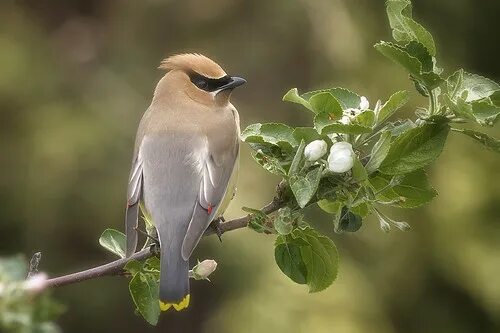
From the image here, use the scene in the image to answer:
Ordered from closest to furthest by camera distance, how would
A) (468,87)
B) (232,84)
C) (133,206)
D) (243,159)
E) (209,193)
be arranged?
(468,87) < (133,206) < (209,193) < (232,84) < (243,159)

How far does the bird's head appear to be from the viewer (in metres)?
3.46

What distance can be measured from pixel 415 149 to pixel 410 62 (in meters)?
0.19

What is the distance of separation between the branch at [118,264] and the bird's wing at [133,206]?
0.04m

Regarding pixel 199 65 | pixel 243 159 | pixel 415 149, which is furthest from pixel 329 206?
pixel 243 159

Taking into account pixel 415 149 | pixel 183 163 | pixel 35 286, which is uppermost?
pixel 35 286

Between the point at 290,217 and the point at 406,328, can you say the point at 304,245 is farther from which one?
the point at 406,328

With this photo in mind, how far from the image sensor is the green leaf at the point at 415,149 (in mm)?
2225

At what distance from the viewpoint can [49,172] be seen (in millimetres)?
6398

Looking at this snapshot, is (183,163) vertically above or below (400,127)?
below

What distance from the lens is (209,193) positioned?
117 inches

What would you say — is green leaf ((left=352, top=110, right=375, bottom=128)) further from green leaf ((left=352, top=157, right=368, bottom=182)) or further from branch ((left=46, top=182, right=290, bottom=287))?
branch ((left=46, top=182, right=290, bottom=287))

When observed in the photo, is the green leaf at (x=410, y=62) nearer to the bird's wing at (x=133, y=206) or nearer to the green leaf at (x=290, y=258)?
the green leaf at (x=290, y=258)

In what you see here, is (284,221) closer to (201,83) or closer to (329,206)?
(329,206)

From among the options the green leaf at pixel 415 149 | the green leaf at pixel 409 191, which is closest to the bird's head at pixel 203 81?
the green leaf at pixel 409 191
